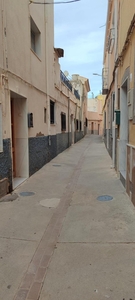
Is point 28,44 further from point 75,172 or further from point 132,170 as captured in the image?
point 132,170

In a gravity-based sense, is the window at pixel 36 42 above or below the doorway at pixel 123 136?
above

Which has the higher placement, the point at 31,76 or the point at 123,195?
the point at 31,76

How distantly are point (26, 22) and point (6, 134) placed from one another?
362cm

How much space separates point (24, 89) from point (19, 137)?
1397 millimetres

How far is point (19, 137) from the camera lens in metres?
6.62

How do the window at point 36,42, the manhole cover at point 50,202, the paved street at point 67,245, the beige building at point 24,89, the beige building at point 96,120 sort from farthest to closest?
the beige building at point 96,120 → the window at point 36,42 → the beige building at point 24,89 → the manhole cover at point 50,202 → the paved street at point 67,245

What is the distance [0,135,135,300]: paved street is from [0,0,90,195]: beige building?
4.63 feet

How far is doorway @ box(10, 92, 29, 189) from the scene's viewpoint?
6.50m

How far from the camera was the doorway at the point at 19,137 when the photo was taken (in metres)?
6.50

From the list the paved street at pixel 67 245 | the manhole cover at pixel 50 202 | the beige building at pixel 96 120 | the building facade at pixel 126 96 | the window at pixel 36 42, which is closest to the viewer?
the paved street at pixel 67 245

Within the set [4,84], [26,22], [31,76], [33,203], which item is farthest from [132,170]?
[26,22]

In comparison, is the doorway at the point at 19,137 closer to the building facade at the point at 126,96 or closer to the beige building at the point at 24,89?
the beige building at the point at 24,89

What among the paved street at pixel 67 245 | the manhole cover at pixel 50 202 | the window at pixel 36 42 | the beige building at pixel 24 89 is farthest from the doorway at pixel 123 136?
the window at pixel 36 42

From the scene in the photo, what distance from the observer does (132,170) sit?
432 cm
